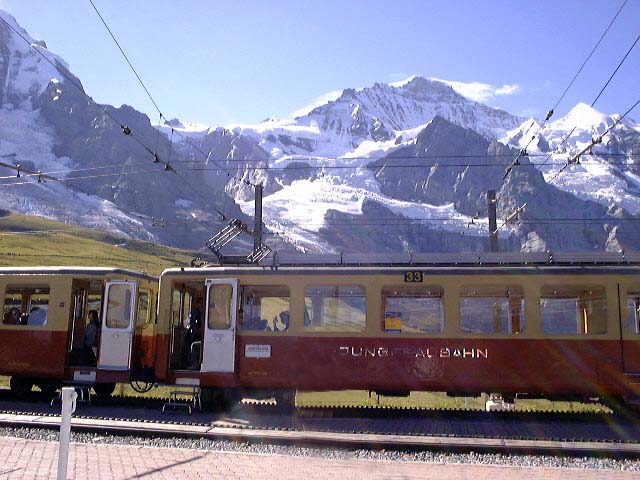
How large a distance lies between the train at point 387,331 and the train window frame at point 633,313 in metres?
0.03

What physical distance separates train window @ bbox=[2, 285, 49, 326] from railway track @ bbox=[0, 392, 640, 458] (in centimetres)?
203

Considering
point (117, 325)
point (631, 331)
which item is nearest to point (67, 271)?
point (117, 325)

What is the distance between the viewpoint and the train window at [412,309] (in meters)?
14.3

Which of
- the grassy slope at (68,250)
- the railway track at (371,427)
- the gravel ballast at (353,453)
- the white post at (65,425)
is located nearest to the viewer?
the white post at (65,425)

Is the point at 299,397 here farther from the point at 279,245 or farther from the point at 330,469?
the point at 279,245

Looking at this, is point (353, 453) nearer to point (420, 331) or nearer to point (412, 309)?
point (420, 331)

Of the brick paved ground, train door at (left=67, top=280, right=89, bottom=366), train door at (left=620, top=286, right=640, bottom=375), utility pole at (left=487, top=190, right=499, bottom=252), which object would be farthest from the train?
utility pole at (left=487, top=190, right=499, bottom=252)

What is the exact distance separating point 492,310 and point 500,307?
0.61 ft

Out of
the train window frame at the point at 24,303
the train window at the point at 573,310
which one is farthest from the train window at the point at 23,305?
the train window at the point at 573,310

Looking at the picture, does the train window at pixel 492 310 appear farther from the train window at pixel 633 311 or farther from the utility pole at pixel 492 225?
the utility pole at pixel 492 225

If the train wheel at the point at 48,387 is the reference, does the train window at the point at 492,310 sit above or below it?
above

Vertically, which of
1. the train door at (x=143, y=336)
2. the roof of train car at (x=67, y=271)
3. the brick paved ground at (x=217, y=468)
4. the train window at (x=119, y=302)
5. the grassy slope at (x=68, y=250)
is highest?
the grassy slope at (x=68, y=250)

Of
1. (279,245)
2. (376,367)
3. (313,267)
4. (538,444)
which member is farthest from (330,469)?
(279,245)

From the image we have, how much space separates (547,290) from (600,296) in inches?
43.9
